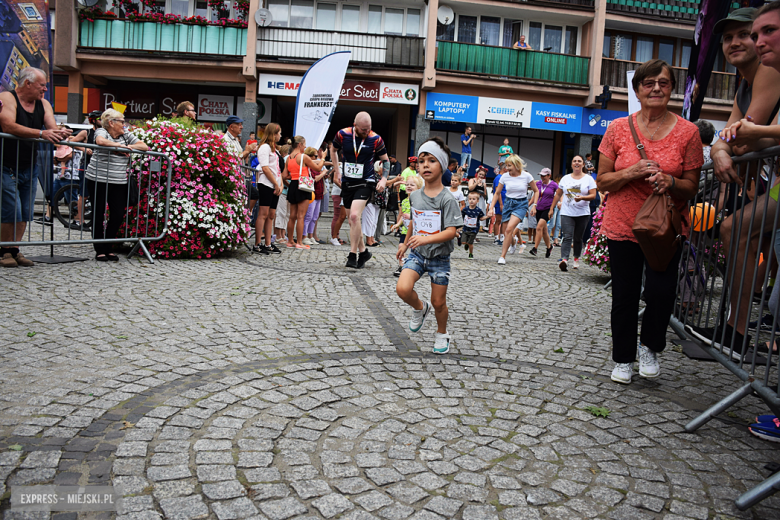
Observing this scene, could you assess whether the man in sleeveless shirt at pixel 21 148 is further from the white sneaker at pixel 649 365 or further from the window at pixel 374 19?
Answer: the window at pixel 374 19

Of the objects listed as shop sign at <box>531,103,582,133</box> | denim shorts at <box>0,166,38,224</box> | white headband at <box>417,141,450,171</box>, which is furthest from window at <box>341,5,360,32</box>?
Result: white headband at <box>417,141,450,171</box>

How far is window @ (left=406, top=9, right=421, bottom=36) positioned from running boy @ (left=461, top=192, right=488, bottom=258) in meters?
15.0

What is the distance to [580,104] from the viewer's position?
26.0m

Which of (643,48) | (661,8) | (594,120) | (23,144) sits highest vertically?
(661,8)

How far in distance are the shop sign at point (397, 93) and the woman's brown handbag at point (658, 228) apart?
2126 centimetres

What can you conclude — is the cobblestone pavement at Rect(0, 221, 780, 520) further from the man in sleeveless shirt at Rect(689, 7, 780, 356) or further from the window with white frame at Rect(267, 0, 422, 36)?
the window with white frame at Rect(267, 0, 422, 36)

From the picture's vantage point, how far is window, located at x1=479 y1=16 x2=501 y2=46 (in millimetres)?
26828

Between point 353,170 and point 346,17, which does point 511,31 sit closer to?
point 346,17

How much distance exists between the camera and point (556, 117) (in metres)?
25.8

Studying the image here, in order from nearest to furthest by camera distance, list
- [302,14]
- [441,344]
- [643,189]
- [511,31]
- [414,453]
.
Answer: [414,453] < [643,189] < [441,344] < [302,14] < [511,31]

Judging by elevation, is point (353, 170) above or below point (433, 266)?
above

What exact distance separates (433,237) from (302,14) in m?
23.3

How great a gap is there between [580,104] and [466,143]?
20.6 feet

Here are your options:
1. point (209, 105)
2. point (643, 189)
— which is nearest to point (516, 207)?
point (643, 189)
